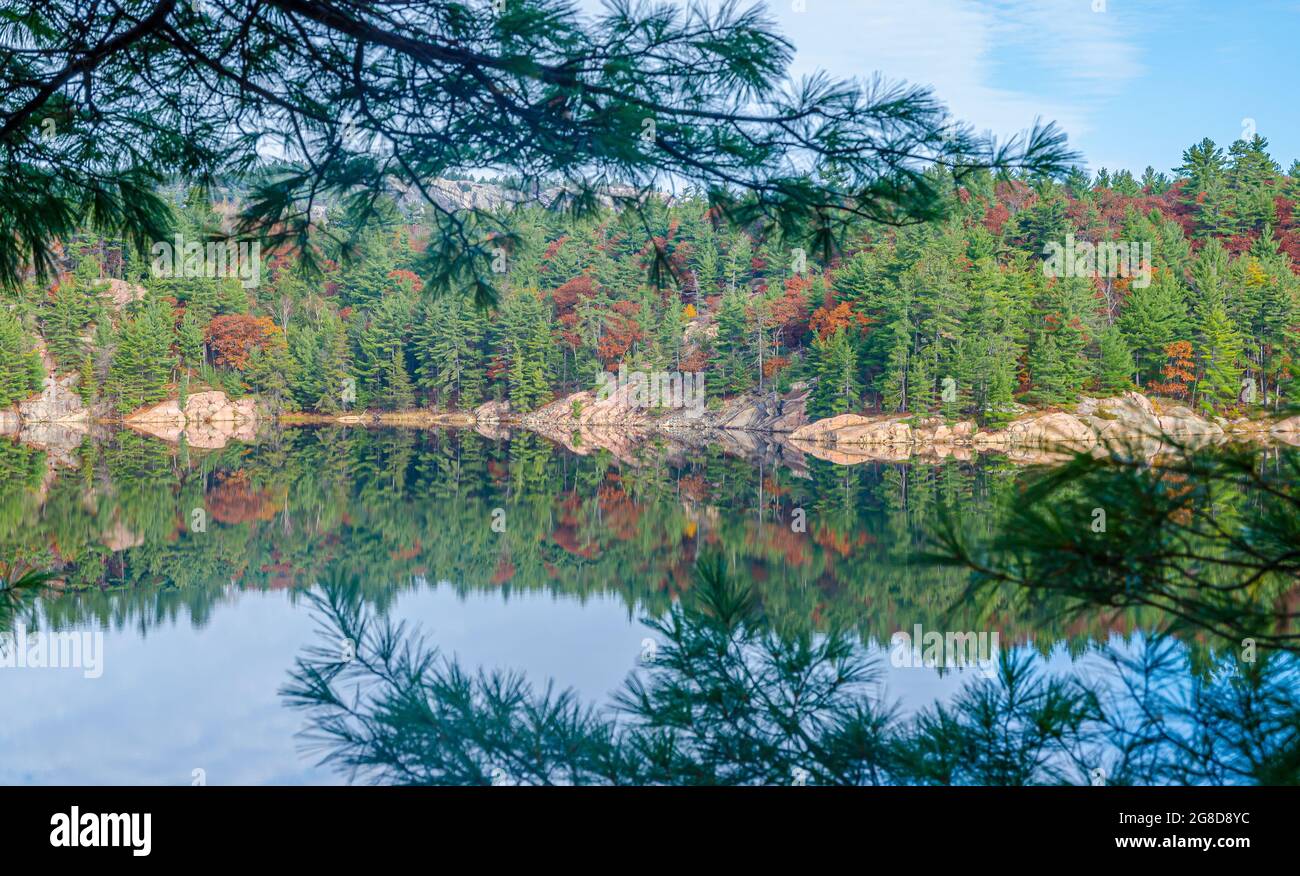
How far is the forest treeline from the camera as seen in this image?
65.9 ft

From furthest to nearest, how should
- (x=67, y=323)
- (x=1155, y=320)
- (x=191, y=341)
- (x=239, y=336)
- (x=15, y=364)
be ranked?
1. (x=239, y=336)
2. (x=191, y=341)
3. (x=67, y=323)
4. (x=15, y=364)
5. (x=1155, y=320)

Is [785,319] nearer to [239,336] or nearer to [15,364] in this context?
[239,336]

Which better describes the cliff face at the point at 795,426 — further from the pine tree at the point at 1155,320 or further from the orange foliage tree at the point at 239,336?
the orange foliage tree at the point at 239,336

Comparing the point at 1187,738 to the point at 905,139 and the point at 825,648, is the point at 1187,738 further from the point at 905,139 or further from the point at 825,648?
the point at 905,139

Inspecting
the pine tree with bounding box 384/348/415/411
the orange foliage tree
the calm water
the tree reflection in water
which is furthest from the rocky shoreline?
the tree reflection in water

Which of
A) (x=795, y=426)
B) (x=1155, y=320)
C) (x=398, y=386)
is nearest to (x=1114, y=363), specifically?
(x=1155, y=320)

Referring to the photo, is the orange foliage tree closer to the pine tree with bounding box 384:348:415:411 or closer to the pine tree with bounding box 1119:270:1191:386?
the pine tree with bounding box 384:348:415:411

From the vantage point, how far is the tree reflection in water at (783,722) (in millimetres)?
1895

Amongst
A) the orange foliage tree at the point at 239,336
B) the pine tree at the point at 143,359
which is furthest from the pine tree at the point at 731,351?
the pine tree at the point at 143,359

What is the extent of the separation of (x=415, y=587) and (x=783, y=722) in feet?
14.7

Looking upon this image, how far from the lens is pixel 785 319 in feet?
79.0

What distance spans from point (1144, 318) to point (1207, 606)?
69.8ft

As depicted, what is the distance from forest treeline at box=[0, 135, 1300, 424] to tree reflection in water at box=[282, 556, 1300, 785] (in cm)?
1630
